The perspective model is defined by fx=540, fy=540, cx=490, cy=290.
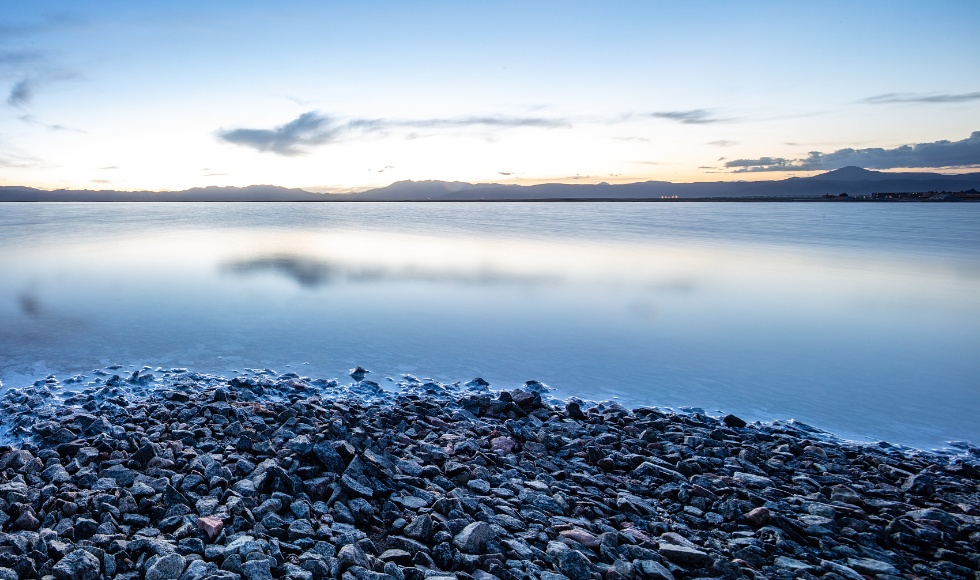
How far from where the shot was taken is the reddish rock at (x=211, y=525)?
3.10 metres

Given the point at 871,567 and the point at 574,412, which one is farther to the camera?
the point at 574,412

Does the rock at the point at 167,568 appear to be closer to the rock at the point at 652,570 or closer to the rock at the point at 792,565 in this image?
the rock at the point at 652,570

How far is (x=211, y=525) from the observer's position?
3.13m

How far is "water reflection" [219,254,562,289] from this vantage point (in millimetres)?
13859

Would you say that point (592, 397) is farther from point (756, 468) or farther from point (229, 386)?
point (229, 386)

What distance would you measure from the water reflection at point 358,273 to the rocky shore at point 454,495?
8397mm

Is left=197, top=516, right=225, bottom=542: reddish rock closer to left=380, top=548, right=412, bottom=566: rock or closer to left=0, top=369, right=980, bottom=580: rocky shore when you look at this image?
left=0, top=369, right=980, bottom=580: rocky shore

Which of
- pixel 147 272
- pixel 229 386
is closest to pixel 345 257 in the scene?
pixel 147 272

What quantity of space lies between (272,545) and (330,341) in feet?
17.0

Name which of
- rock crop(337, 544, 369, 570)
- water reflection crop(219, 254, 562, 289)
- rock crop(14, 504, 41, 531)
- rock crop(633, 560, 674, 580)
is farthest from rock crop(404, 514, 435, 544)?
water reflection crop(219, 254, 562, 289)

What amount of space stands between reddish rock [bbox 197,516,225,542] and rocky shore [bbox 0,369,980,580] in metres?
0.01

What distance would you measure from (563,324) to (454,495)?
6005 mm

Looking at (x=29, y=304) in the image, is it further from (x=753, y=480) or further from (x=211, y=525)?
(x=753, y=480)

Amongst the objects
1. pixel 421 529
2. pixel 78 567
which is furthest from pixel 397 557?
pixel 78 567
